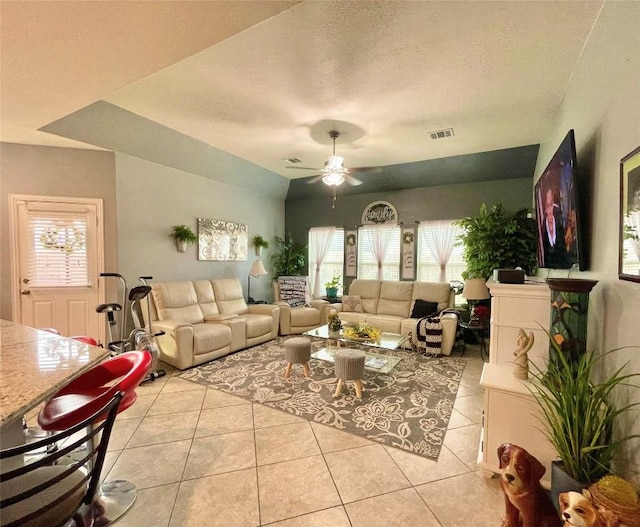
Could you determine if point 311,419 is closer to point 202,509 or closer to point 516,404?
point 202,509

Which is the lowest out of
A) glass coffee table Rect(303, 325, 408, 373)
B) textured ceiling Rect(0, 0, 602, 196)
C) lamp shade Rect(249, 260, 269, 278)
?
glass coffee table Rect(303, 325, 408, 373)

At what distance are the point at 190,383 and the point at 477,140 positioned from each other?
486 centimetres

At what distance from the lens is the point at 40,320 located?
3.79 m

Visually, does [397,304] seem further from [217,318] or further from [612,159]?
[612,159]

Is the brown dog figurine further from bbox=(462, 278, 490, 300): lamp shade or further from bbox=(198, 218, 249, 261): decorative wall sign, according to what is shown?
bbox=(198, 218, 249, 261): decorative wall sign

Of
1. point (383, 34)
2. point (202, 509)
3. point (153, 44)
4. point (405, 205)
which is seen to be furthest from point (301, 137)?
point (202, 509)

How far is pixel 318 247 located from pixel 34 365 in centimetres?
583

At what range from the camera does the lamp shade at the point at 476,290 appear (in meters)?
4.24

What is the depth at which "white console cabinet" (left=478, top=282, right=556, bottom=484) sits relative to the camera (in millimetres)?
1812

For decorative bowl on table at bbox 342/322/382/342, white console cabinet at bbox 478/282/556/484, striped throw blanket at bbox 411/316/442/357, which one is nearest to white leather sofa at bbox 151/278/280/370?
decorative bowl on table at bbox 342/322/382/342

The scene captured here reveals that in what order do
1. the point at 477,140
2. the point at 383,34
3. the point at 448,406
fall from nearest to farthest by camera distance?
the point at 383,34 → the point at 448,406 → the point at 477,140

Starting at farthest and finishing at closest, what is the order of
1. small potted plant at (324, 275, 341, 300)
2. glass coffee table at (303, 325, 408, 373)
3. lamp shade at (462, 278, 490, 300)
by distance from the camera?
small potted plant at (324, 275, 341, 300) < lamp shade at (462, 278, 490, 300) < glass coffee table at (303, 325, 408, 373)

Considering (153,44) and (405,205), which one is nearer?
(153,44)

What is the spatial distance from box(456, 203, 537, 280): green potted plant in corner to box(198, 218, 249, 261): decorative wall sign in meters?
4.20
